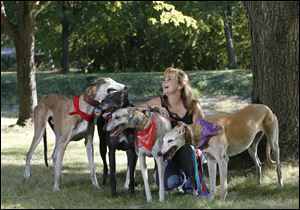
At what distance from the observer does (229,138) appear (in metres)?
6.92

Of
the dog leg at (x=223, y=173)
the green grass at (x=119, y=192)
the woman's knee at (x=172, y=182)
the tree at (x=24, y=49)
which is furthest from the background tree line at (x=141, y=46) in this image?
the dog leg at (x=223, y=173)

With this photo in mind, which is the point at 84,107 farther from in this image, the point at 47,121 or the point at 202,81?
the point at 202,81

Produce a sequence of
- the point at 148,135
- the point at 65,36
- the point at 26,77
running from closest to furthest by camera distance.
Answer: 1. the point at 148,135
2. the point at 26,77
3. the point at 65,36

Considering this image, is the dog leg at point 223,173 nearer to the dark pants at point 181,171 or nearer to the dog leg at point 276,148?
the dark pants at point 181,171

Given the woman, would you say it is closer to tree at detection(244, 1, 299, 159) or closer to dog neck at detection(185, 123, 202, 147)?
dog neck at detection(185, 123, 202, 147)

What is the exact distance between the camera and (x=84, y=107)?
24.8ft

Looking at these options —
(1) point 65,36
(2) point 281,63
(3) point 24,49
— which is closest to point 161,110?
(2) point 281,63

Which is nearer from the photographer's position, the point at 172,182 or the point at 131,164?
the point at 131,164

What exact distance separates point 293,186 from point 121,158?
419cm

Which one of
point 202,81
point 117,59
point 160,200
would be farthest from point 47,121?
point 117,59

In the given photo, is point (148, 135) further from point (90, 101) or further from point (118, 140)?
point (90, 101)

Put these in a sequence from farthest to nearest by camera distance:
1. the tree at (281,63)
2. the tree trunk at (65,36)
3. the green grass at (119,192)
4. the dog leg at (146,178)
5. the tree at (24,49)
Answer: the tree trunk at (65,36) < the tree at (24,49) < the tree at (281,63) < the dog leg at (146,178) < the green grass at (119,192)

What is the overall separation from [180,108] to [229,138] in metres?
0.85

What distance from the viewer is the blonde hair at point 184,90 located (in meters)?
7.28
